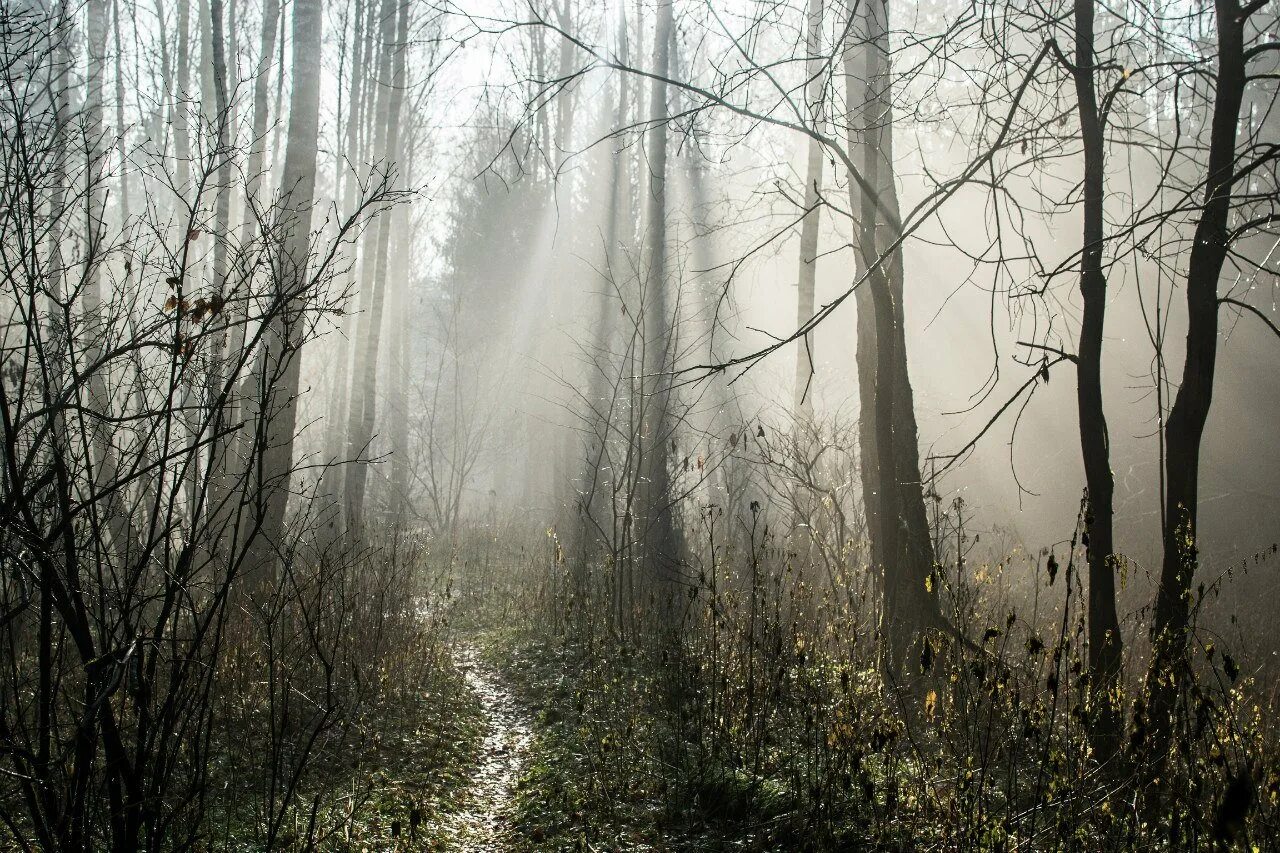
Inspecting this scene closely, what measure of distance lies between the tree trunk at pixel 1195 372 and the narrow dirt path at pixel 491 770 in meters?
3.02

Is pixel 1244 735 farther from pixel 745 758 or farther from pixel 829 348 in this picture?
pixel 829 348

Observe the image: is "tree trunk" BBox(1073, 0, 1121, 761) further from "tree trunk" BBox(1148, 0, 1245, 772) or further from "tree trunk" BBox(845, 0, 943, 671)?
"tree trunk" BBox(845, 0, 943, 671)

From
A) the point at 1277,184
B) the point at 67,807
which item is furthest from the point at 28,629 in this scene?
the point at 1277,184

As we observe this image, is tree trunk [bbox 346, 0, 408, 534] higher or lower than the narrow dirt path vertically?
higher

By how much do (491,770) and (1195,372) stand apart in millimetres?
4187

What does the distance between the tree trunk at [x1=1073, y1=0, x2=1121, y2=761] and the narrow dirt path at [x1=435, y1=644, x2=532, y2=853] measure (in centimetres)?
294

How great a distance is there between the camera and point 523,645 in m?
7.33

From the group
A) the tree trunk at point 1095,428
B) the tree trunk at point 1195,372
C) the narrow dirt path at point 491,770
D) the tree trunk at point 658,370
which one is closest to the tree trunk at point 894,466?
the tree trunk at point 1095,428

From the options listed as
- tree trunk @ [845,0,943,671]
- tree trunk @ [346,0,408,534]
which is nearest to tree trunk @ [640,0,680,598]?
tree trunk @ [845,0,943,671]

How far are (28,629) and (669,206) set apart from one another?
45.1ft

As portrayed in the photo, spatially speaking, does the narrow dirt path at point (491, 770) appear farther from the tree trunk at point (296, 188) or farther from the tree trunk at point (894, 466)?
the tree trunk at point (894, 466)

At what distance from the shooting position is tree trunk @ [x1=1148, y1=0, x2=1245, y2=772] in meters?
3.61

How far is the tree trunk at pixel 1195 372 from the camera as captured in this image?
3611 millimetres

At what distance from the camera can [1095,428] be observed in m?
4.05
